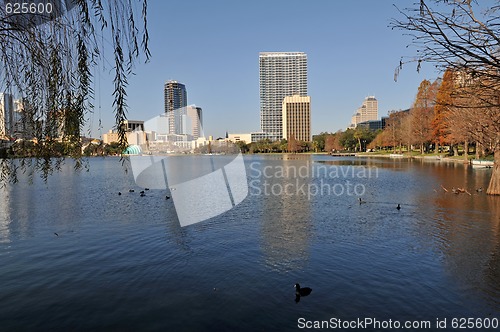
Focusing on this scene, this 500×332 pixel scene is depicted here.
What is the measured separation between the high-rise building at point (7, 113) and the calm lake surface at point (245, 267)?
1.78m

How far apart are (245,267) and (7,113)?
8183 millimetres

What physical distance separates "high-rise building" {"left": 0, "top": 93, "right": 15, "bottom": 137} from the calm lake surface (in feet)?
5.85

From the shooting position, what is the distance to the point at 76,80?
469cm

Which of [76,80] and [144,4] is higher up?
[144,4]

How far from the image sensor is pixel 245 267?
11477 mm

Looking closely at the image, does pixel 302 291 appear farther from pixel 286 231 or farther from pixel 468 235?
pixel 468 235

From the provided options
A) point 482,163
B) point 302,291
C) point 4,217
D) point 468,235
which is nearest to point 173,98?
point 302,291

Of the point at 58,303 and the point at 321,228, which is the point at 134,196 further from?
the point at 58,303

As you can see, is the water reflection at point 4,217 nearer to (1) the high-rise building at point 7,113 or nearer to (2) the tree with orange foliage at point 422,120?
(1) the high-rise building at point 7,113

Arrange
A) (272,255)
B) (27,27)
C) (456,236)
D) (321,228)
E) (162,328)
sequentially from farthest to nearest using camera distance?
(321,228) → (456,236) → (272,255) → (162,328) → (27,27)

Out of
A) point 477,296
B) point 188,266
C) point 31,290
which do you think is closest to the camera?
point 477,296

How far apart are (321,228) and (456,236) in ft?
18.0

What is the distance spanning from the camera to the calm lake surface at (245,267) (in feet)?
27.7

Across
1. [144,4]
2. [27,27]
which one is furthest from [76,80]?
[144,4]
